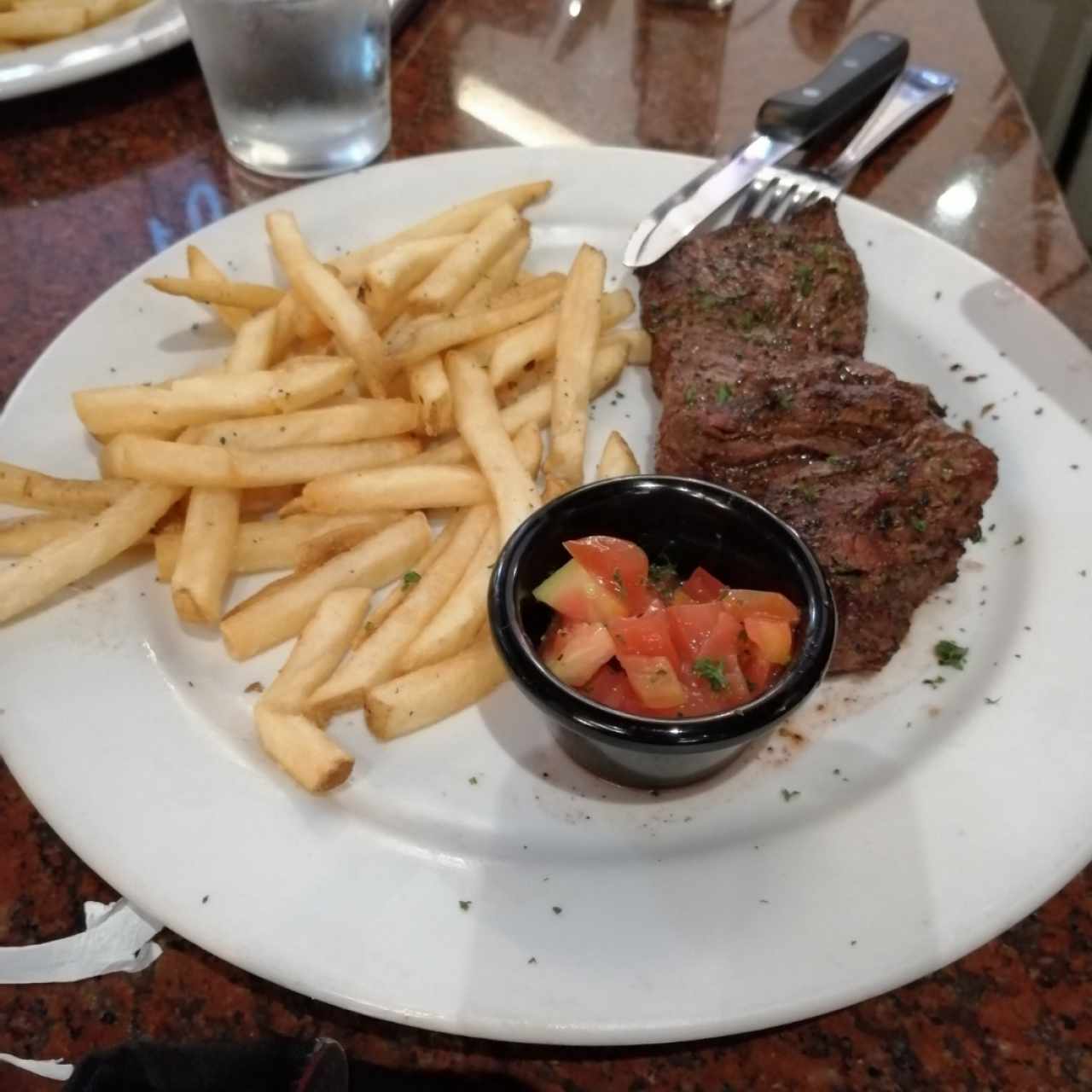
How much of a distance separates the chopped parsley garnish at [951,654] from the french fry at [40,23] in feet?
13.0

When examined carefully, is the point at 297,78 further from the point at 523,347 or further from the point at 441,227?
the point at 523,347

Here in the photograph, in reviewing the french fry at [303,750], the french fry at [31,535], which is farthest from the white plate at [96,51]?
the french fry at [303,750]

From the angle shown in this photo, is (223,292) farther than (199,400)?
Yes

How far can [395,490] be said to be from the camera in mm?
2629

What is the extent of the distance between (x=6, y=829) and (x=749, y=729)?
65.5 inches

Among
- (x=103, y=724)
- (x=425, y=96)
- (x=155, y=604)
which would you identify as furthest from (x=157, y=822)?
(x=425, y=96)

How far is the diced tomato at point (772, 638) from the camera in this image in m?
2.21

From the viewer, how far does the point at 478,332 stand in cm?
293

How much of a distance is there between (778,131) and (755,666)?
2550 mm

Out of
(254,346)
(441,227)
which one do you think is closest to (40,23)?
(441,227)

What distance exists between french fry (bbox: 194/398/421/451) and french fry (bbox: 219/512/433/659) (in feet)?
0.91

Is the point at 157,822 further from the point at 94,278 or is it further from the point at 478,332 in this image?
the point at 94,278

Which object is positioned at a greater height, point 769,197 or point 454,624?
point 769,197

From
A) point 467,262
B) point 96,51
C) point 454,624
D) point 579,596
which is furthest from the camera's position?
point 96,51
